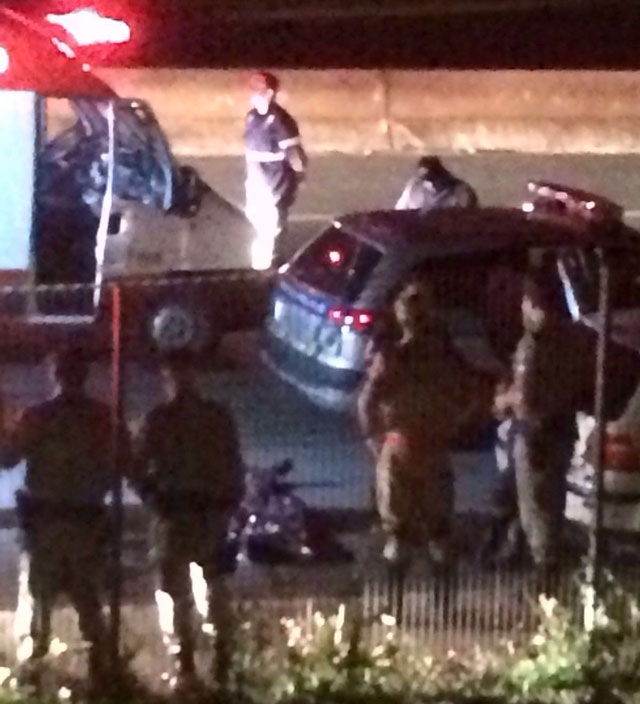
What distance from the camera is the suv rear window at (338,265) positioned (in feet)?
20.7

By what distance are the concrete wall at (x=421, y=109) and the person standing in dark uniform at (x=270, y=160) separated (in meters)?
0.13

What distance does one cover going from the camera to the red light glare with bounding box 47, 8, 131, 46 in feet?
21.3

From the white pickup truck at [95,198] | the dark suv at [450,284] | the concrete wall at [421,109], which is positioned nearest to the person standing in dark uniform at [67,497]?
the dark suv at [450,284]

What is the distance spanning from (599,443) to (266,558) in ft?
4.61

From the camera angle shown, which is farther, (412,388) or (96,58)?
(96,58)

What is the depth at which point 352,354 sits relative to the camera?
6090mm

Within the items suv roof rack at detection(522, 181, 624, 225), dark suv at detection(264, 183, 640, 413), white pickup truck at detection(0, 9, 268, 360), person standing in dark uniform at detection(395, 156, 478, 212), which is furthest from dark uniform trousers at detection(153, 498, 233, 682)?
suv roof rack at detection(522, 181, 624, 225)

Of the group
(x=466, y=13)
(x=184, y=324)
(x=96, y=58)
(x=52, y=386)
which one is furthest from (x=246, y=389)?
(x=466, y=13)

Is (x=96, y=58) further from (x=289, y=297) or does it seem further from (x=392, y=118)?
(x=392, y=118)

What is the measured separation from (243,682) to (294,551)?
24.3 inches

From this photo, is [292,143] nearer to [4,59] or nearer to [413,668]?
[4,59]

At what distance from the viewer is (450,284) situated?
5.96 m

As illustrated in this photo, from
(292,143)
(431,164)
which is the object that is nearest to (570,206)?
(431,164)

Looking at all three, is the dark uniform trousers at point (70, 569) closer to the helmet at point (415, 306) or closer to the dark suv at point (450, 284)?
the dark suv at point (450, 284)
